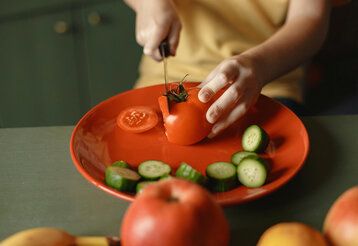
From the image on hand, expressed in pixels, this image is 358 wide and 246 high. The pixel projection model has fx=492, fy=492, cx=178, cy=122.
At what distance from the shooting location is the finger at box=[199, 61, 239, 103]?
0.93m

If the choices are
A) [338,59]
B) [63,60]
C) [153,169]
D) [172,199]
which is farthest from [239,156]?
[63,60]

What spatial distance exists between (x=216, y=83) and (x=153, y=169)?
212 mm

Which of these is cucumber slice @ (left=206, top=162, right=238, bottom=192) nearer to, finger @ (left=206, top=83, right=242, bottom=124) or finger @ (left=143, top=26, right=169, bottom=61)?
finger @ (left=206, top=83, right=242, bottom=124)

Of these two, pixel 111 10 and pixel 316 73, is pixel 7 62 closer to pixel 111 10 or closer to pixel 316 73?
pixel 111 10

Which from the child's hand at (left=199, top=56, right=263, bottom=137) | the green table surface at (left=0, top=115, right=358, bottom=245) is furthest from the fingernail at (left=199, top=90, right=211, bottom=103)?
the green table surface at (left=0, top=115, right=358, bottom=245)

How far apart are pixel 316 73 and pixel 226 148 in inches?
29.8

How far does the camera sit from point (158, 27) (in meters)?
1.02

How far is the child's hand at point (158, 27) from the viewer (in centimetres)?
101

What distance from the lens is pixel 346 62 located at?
1595 millimetres

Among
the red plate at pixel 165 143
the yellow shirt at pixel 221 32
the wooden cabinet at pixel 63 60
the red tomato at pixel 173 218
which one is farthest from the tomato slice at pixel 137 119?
the wooden cabinet at pixel 63 60

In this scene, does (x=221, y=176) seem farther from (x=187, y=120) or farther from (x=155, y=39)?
(x=155, y=39)

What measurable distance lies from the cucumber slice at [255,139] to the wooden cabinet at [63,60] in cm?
111

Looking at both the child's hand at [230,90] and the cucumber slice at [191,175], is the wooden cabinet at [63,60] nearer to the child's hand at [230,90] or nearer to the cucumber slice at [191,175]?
the child's hand at [230,90]

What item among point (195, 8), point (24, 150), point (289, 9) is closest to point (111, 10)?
point (195, 8)
